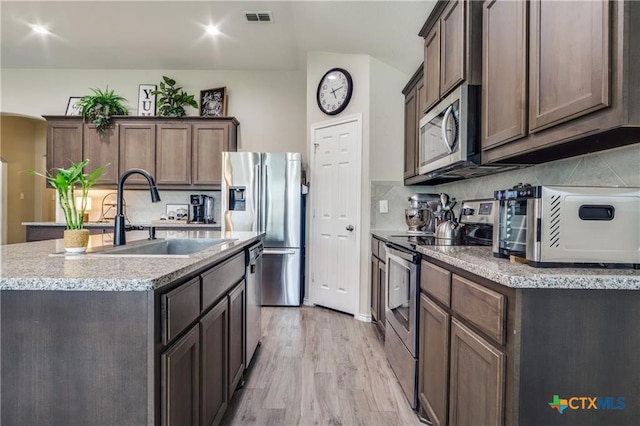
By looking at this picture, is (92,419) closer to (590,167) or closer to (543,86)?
(543,86)

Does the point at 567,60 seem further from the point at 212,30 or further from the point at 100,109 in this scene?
the point at 100,109

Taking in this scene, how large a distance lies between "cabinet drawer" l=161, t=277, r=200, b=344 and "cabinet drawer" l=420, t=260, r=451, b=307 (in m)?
1.04

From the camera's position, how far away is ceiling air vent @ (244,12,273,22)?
340 cm

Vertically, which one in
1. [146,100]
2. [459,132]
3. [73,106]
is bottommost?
[459,132]

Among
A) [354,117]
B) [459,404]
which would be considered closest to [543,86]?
[459,404]

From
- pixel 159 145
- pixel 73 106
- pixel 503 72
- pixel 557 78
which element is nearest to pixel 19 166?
pixel 73 106

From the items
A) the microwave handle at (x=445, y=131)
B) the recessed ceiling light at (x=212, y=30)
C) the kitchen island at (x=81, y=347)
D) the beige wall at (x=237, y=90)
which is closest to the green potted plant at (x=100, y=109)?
the beige wall at (x=237, y=90)

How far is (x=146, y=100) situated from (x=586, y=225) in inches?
202

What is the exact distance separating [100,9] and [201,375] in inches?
145

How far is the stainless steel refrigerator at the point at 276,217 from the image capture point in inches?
157

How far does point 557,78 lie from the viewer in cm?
125

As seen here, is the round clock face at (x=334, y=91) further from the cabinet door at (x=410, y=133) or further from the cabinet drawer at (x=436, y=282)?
the cabinet drawer at (x=436, y=282)

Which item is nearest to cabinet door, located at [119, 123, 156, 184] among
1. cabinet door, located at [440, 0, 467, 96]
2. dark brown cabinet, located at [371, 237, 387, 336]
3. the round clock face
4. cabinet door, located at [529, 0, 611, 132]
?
the round clock face

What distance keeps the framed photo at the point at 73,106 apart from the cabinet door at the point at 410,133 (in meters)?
4.24
